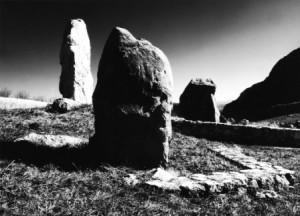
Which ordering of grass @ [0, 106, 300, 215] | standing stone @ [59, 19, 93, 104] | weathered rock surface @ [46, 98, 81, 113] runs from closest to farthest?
grass @ [0, 106, 300, 215] → weathered rock surface @ [46, 98, 81, 113] → standing stone @ [59, 19, 93, 104]

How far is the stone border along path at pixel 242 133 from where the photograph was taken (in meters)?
7.96

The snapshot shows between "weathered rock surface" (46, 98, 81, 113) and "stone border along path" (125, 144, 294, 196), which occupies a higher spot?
"weathered rock surface" (46, 98, 81, 113)

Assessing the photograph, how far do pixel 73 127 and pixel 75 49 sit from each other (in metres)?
7.59

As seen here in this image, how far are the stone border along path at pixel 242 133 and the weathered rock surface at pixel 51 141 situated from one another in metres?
3.95

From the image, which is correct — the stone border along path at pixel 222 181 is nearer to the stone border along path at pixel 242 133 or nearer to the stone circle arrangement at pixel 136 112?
the stone circle arrangement at pixel 136 112

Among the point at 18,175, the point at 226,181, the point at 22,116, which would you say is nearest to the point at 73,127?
the point at 22,116

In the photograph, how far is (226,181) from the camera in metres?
3.56

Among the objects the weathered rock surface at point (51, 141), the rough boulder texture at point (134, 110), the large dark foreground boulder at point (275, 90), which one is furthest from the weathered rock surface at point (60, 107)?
the large dark foreground boulder at point (275, 90)

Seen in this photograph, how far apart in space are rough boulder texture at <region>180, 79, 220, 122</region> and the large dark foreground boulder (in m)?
10.5

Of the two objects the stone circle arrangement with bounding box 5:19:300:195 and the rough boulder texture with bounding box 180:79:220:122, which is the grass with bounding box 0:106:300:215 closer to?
the stone circle arrangement with bounding box 5:19:300:195

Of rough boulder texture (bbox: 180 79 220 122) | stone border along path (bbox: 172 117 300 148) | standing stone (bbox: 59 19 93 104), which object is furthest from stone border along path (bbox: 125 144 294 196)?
standing stone (bbox: 59 19 93 104)

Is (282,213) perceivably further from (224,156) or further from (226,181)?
(224,156)

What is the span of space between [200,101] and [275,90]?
15.3 meters

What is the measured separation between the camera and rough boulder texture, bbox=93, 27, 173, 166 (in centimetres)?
401
